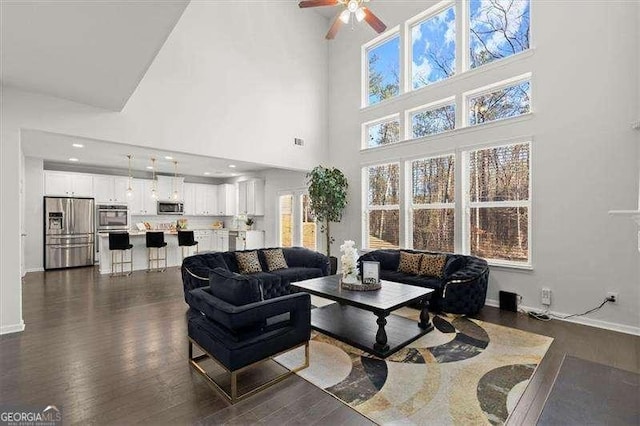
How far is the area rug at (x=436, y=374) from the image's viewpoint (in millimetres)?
2213

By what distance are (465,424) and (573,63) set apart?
467 cm

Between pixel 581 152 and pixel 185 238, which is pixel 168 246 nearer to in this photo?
pixel 185 238

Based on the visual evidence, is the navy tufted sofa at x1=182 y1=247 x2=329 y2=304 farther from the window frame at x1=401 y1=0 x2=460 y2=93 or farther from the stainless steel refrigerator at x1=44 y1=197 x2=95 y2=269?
the stainless steel refrigerator at x1=44 y1=197 x2=95 y2=269

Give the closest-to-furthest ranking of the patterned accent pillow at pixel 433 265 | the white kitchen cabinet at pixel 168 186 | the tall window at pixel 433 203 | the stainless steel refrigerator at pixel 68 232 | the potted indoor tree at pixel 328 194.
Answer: the patterned accent pillow at pixel 433 265, the tall window at pixel 433 203, the potted indoor tree at pixel 328 194, the stainless steel refrigerator at pixel 68 232, the white kitchen cabinet at pixel 168 186

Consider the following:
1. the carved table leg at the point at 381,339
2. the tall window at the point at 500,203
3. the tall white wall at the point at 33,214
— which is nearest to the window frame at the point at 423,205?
the tall window at the point at 500,203

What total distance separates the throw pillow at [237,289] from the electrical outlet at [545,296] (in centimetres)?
407

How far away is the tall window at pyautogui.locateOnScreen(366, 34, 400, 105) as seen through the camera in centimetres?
640

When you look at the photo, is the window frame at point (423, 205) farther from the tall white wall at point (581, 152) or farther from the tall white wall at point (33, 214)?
the tall white wall at point (33, 214)

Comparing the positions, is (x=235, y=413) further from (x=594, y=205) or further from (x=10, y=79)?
(x=594, y=205)

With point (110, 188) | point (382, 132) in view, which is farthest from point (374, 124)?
point (110, 188)

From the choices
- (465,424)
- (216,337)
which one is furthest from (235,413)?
(465,424)

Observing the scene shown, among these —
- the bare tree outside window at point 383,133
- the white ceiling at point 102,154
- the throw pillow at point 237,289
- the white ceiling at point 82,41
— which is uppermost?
the bare tree outside window at point 383,133

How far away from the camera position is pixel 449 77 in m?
5.36

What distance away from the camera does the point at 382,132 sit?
6547 mm
